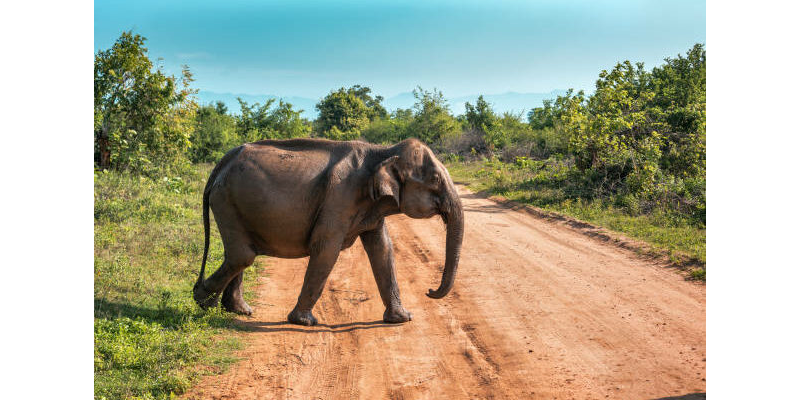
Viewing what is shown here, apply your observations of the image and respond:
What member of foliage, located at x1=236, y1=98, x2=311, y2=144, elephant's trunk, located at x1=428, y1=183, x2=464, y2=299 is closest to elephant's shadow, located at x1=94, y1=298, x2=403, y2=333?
elephant's trunk, located at x1=428, y1=183, x2=464, y2=299

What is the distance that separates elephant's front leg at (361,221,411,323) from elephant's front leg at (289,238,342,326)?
563 millimetres

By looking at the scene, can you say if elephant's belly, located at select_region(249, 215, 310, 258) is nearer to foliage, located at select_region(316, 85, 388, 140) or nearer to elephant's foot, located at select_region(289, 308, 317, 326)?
elephant's foot, located at select_region(289, 308, 317, 326)

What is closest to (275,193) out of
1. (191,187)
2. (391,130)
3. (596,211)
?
(596,211)

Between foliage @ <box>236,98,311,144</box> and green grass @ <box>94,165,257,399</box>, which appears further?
foliage @ <box>236,98,311,144</box>

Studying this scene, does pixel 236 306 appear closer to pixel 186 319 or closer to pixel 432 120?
pixel 186 319

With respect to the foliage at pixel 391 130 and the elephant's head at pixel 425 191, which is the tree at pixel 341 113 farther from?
the elephant's head at pixel 425 191

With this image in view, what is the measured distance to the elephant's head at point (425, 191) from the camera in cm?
642

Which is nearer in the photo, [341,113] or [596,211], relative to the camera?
[596,211]

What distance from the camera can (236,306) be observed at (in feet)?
23.6

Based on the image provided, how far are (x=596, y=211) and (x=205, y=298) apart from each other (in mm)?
9795

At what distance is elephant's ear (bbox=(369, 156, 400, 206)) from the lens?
6.34 meters

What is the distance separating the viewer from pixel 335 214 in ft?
21.2

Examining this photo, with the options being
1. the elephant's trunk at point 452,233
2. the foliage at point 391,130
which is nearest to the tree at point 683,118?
the elephant's trunk at point 452,233

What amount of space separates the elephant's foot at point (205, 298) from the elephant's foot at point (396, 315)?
2.08 meters
